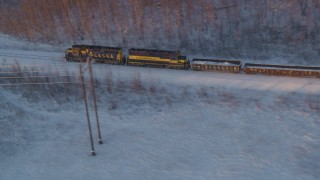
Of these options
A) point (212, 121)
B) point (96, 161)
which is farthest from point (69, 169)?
point (212, 121)

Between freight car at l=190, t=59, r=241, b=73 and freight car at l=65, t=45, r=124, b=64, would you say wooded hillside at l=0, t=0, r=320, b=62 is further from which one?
freight car at l=65, t=45, r=124, b=64

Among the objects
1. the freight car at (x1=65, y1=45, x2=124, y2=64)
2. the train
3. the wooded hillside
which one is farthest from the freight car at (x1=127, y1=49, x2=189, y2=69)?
the wooded hillside

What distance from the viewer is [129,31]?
60188mm

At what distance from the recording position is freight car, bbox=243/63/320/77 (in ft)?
159

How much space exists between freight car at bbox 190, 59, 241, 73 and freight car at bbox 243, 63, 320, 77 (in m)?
1.12

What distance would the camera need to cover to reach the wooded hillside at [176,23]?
55.4 meters

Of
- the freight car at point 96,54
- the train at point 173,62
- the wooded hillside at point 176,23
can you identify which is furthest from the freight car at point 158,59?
the wooded hillside at point 176,23

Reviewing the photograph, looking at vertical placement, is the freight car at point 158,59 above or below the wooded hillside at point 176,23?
below

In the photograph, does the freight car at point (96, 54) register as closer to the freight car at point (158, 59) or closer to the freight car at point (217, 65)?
the freight car at point (158, 59)

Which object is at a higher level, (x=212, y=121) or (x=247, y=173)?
(x=212, y=121)

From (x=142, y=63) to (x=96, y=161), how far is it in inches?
579

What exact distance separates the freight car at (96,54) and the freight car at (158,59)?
1.47 metres

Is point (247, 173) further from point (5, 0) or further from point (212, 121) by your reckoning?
point (5, 0)

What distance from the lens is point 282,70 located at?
49.2 metres
